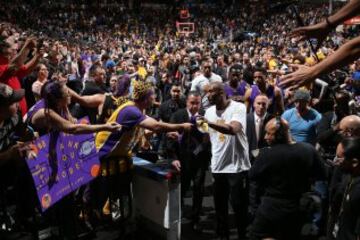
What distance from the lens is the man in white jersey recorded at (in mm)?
5410

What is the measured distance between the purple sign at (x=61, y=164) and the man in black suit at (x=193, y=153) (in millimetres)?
1409

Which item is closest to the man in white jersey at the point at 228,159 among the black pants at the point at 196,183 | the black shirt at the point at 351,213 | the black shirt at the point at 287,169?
the black pants at the point at 196,183

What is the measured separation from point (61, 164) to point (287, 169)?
7.23 feet

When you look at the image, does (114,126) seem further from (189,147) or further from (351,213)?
(351,213)

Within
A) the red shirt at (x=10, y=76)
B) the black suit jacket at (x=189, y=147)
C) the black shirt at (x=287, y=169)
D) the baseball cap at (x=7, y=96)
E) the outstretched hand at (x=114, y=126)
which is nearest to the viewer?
the baseball cap at (x=7, y=96)

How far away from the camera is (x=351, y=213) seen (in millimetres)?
3729

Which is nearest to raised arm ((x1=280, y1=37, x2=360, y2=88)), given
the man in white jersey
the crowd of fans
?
the crowd of fans

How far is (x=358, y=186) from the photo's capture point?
12.2 feet

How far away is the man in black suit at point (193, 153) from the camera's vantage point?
20.2ft

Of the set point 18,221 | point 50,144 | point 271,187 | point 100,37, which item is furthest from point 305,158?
point 100,37

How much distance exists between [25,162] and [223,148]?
87.0 inches

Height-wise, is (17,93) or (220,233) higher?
(17,93)

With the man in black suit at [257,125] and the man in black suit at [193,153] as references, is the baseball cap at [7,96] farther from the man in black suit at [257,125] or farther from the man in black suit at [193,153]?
the man in black suit at [257,125]

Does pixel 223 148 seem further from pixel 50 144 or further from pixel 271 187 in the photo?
pixel 50 144
